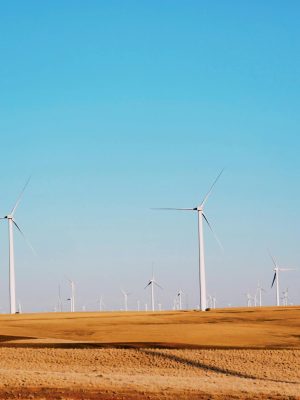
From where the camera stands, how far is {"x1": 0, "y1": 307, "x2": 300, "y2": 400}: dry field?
3023 centimetres

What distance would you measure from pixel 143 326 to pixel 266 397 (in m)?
29.9

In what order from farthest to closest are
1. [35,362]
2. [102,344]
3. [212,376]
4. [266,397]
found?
[102,344] < [35,362] < [212,376] < [266,397]

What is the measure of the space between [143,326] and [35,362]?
66.4 ft

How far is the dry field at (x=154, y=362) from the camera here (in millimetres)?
30234

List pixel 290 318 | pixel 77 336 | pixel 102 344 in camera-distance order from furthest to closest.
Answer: pixel 290 318 → pixel 77 336 → pixel 102 344

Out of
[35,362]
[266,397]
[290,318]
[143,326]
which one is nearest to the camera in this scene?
[266,397]

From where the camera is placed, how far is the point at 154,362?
3878cm

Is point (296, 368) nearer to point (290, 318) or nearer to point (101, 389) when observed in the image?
point (101, 389)

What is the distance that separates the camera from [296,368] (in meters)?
36.9

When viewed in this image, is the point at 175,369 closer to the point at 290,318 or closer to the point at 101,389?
the point at 101,389

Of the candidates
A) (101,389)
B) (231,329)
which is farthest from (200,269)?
(101,389)

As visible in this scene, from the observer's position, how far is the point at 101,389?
30.5m

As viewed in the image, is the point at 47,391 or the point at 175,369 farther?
the point at 175,369

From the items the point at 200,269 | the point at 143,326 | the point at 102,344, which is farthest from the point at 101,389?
the point at 200,269
